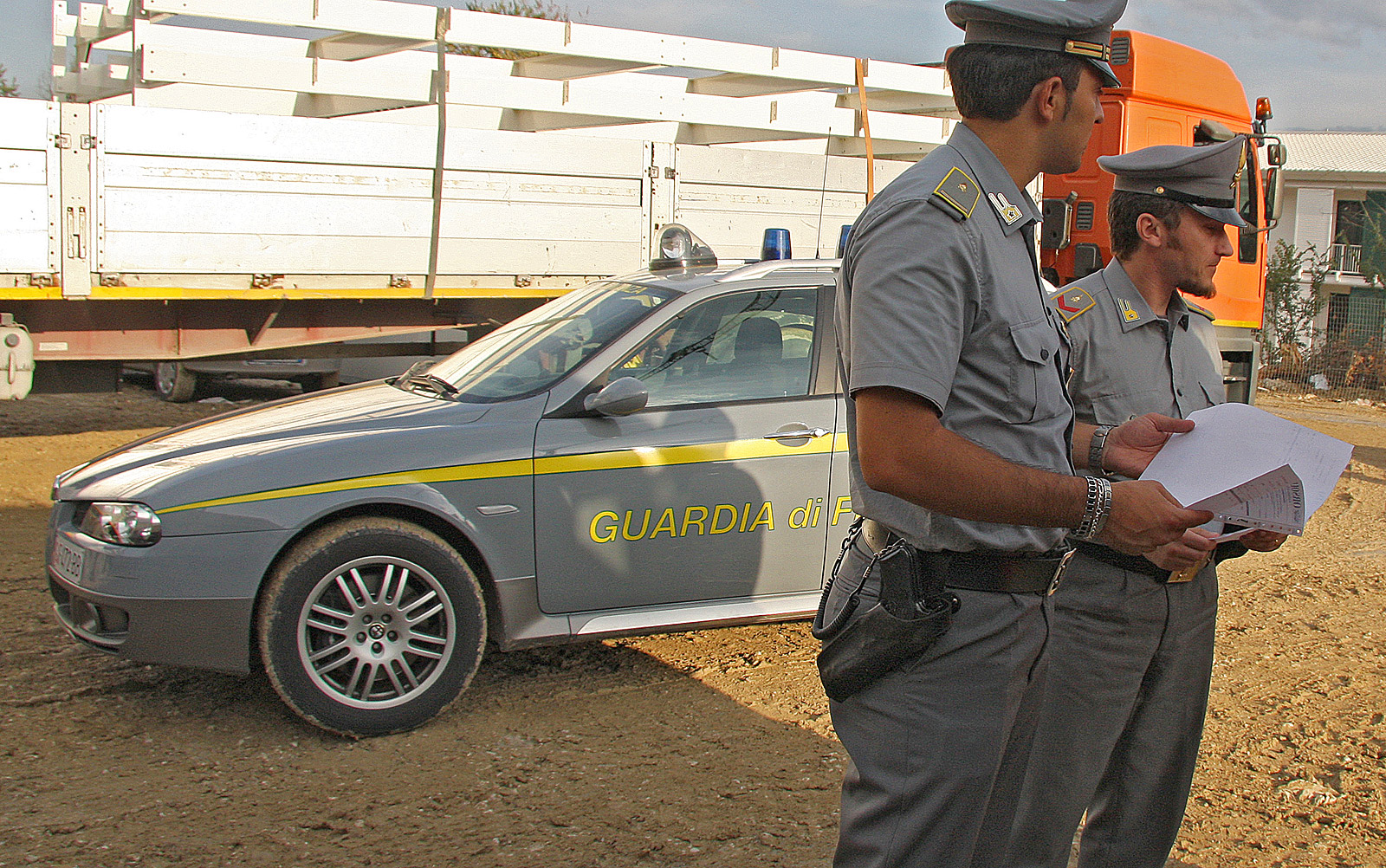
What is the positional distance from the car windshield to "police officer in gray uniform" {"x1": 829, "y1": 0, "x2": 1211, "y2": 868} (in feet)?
8.31

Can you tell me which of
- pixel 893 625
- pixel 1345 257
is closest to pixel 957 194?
pixel 893 625

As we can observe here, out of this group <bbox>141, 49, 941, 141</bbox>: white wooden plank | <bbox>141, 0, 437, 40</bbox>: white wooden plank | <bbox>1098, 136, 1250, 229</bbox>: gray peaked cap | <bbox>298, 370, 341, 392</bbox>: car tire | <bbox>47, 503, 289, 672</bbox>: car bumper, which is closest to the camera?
<bbox>1098, 136, 1250, 229</bbox>: gray peaked cap

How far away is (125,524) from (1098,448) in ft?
9.63

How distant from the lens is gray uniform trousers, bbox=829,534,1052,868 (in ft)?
5.73

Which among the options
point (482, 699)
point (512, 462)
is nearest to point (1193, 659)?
point (512, 462)

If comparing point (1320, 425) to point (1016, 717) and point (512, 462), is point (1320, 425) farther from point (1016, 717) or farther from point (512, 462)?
point (1016, 717)

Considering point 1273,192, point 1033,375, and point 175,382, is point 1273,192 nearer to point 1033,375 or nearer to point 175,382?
point 1033,375

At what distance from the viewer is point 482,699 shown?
13.7ft

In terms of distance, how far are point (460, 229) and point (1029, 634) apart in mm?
6424

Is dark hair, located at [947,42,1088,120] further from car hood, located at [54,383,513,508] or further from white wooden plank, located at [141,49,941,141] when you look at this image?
white wooden plank, located at [141,49,941,141]

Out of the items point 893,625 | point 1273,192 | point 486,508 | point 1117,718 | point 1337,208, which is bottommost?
point 1117,718

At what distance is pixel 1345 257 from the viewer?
93.5 ft

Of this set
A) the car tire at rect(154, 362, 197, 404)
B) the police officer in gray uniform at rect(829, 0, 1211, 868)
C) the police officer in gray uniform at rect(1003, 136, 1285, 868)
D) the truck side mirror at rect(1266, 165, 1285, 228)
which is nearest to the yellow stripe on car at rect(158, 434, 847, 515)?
the police officer in gray uniform at rect(1003, 136, 1285, 868)

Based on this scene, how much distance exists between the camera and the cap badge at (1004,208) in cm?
176
